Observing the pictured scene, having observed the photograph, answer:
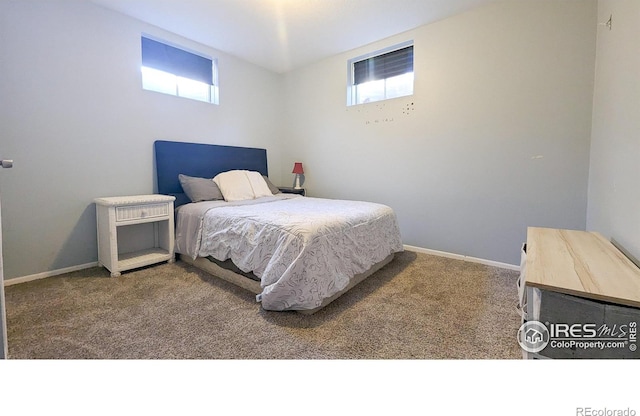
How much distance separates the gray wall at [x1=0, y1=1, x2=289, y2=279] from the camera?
2.11 meters

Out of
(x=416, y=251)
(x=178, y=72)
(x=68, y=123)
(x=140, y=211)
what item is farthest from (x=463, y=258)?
(x=68, y=123)

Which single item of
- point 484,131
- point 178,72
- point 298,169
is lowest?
point 298,169

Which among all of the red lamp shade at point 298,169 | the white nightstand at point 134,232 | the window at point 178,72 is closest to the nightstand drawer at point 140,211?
the white nightstand at point 134,232

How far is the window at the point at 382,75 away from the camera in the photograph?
10.1 feet

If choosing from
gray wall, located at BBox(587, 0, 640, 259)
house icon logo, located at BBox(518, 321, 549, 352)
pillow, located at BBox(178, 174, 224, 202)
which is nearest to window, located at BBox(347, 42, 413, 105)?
gray wall, located at BBox(587, 0, 640, 259)

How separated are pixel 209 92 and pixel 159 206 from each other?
1807mm

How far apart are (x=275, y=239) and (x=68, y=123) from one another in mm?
2285

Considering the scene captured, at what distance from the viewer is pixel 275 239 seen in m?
1.79

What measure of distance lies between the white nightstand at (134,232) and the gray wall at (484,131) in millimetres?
2304

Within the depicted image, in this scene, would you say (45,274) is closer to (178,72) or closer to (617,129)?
(178,72)

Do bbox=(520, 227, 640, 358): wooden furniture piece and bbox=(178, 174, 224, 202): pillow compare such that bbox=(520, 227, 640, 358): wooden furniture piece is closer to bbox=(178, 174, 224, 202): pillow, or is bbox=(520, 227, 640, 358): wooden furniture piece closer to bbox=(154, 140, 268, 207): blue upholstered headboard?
bbox=(178, 174, 224, 202): pillow

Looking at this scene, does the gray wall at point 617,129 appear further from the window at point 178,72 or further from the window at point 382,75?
the window at point 178,72

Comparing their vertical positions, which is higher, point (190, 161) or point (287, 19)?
point (287, 19)
